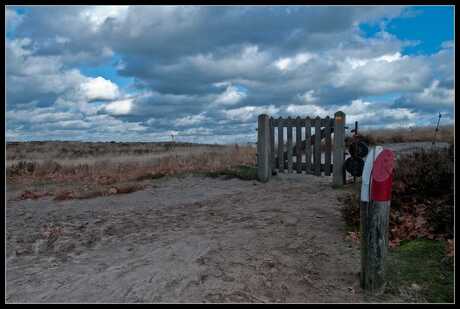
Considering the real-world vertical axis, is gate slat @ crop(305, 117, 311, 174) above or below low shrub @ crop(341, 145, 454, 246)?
above

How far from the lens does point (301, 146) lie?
12.9 m

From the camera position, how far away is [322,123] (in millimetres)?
12320

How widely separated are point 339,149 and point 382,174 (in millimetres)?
7666

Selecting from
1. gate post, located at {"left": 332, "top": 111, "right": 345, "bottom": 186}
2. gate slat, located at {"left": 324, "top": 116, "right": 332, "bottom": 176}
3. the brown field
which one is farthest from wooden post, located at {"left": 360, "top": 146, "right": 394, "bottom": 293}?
gate slat, located at {"left": 324, "top": 116, "right": 332, "bottom": 176}

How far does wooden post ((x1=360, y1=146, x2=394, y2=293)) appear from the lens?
14.3ft

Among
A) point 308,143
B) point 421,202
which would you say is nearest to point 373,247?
point 421,202

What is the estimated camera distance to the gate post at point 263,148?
1314 cm

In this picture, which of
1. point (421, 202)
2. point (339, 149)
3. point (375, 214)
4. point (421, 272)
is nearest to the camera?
point (375, 214)

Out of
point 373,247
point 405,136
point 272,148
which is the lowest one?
point 373,247

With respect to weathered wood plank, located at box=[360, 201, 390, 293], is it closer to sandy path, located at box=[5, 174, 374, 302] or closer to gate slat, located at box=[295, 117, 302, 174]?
sandy path, located at box=[5, 174, 374, 302]

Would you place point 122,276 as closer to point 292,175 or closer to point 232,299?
point 232,299

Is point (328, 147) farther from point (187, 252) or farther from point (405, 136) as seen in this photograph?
point (405, 136)

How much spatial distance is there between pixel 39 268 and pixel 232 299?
2.80 meters
